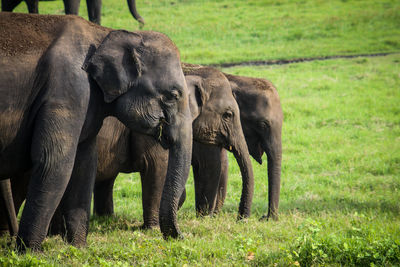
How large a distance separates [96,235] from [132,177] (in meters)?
4.63

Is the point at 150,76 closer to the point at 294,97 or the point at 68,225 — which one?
the point at 68,225

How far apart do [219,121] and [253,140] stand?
3.46ft

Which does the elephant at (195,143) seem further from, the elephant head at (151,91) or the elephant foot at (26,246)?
the elephant foot at (26,246)

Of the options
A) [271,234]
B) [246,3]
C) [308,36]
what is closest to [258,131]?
[271,234]

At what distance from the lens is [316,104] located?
16750mm

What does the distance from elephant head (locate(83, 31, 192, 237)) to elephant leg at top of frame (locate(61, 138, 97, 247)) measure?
1.90ft

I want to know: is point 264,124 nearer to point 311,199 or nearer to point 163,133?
point 311,199

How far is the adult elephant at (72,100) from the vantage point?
19.2ft

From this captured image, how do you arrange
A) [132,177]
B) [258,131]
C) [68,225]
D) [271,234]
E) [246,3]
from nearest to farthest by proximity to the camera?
[68,225], [271,234], [258,131], [132,177], [246,3]

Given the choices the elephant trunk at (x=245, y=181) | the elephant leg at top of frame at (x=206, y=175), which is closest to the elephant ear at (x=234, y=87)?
the elephant leg at top of frame at (x=206, y=175)

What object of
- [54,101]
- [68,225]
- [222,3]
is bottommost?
[222,3]

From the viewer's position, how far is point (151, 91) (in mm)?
6262

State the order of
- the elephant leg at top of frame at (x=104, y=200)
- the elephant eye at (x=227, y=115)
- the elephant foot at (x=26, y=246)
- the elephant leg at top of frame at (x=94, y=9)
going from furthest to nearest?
1. the elephant leg at top of frame at (x=94, y=9)
2. the elephant leg at top of frame at (x=104, y=200)
3. the elephant eye at (x=227, y=115)
4. the elephant foot at (x=26, y=246)

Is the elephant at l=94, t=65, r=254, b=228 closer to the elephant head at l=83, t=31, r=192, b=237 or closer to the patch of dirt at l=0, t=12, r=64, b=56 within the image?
the elephant head at l=83, t=31, r=192, b=237
